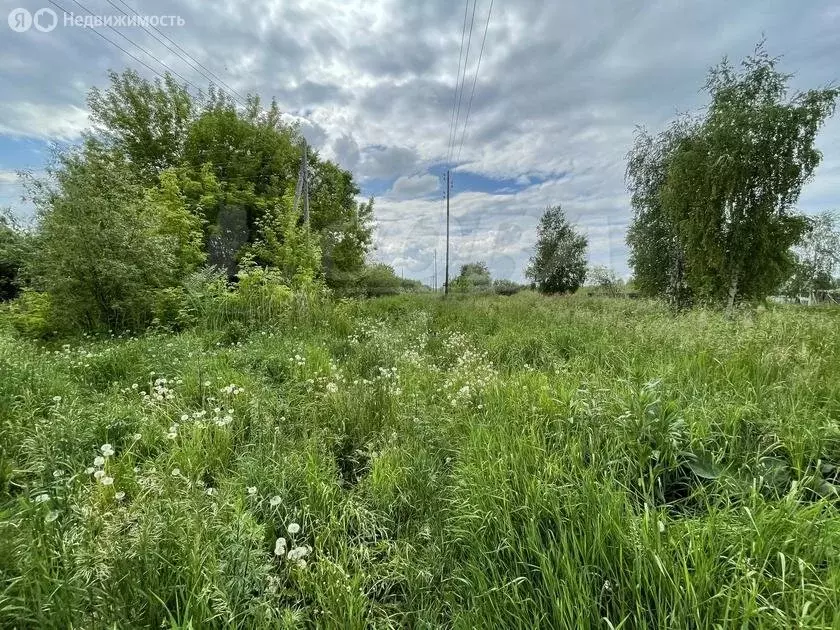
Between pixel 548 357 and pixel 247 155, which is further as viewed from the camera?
pixel 247 155

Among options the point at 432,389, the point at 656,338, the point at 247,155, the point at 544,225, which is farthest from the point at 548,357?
the point at 544,225

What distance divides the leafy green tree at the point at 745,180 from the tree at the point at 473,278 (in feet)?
72.1

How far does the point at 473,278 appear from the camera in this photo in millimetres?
38906

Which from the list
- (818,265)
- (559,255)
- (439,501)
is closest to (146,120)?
(439,501)

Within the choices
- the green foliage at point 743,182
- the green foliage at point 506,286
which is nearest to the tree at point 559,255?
the green foliage at point 506,286

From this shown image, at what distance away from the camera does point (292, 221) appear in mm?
12859

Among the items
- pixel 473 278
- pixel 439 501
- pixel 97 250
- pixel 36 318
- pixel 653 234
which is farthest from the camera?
pixel 473 278

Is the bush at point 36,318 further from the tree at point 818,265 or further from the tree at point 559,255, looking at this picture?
the tree at point 818,265

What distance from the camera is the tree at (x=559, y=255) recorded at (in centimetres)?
2852

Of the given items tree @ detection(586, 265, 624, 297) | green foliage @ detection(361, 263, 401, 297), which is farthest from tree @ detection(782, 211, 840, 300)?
green foliage @ detection(361, 263, 401, 297)

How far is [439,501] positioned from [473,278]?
123 feet

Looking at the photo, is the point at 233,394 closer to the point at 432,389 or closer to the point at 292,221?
the point at 432,389

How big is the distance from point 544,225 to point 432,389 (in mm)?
29100

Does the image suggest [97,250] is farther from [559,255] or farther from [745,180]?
[559,255]
